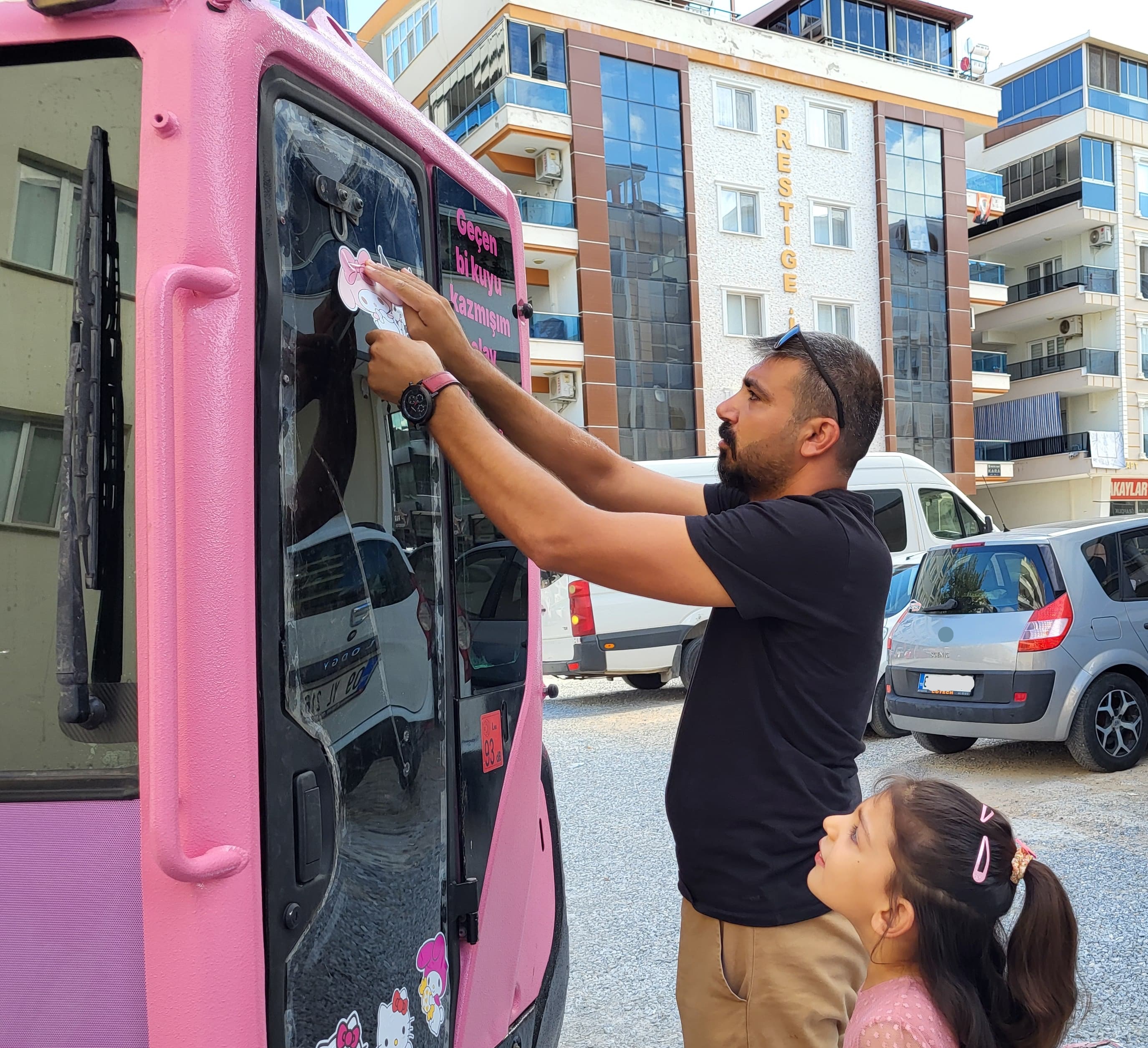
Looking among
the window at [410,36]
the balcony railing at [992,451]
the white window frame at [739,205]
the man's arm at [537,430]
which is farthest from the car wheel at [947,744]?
the balcony railing at [992,451]

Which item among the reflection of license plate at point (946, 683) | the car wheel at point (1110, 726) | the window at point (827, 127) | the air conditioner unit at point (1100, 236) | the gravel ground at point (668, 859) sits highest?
the window at point (827, 127)

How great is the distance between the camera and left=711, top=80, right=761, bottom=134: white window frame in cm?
2881

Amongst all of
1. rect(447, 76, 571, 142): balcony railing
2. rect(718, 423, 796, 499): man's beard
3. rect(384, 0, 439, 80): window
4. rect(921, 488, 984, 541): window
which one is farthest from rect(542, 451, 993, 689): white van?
rect(384, 0, 439, 80): window

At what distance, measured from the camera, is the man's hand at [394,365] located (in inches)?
75.2

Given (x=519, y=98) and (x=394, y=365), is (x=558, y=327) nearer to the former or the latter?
(x=519, y=98)

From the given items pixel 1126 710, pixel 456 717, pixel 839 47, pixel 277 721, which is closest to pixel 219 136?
pixel 277 721

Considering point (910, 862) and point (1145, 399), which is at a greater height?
point (1145, 399)

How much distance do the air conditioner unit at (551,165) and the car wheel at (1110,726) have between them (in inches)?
840

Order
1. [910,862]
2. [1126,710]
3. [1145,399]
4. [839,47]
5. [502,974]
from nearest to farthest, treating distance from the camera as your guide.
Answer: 1. [910,862]
2. [502,974]
3. [1126,710]
4. [839,47]
5. [1145,399]

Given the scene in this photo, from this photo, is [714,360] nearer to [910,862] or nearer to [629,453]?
[629,453]

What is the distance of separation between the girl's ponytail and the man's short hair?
0.88 metres

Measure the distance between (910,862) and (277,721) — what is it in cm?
118

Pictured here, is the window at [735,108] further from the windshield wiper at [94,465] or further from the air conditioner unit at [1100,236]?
the windshield wiper at [94,465]

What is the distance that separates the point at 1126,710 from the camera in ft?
25.5
